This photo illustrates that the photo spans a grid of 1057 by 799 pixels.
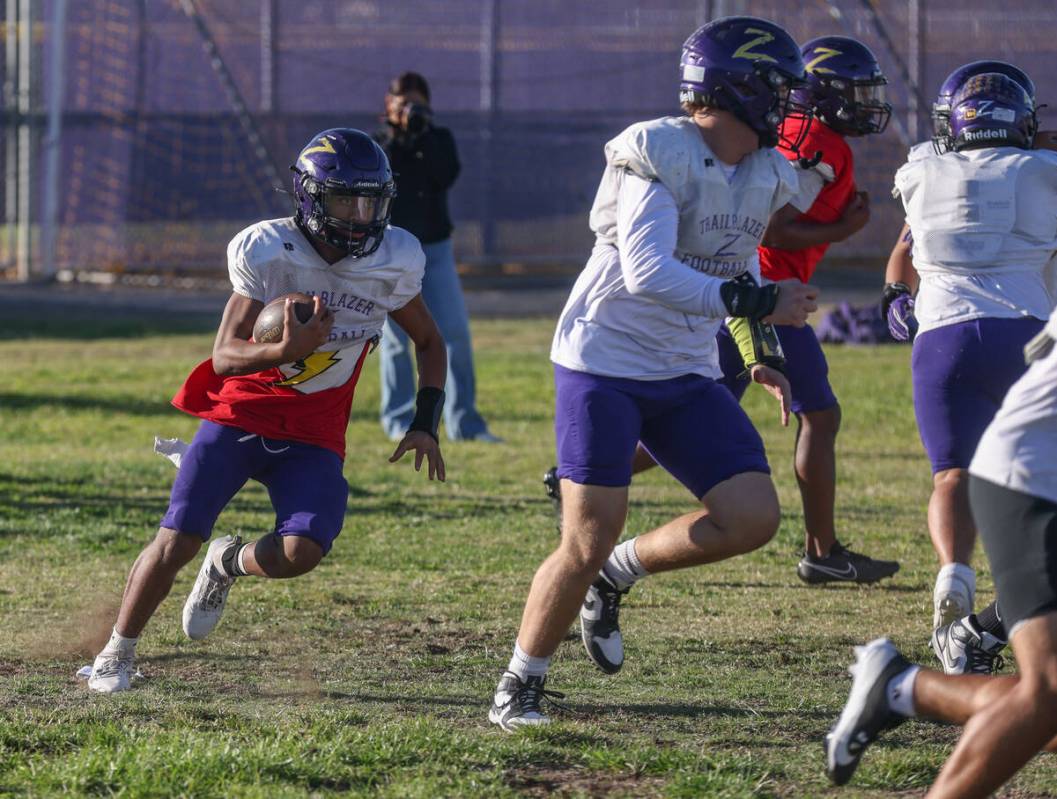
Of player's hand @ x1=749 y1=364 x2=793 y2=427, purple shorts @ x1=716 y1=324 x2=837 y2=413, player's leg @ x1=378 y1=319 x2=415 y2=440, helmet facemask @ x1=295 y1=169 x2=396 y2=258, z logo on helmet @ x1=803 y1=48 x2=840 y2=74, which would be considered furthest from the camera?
player's leg @ x1=378 y1=319 x2=415 y2=440

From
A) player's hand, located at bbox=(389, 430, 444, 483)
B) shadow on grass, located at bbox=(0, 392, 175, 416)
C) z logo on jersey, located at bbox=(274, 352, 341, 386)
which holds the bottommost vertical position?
shadow on grass, located at bbox=(0, 392, 175, 416)

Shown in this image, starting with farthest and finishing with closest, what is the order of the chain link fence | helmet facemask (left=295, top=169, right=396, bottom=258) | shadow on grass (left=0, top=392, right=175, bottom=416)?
the chain link fence < shadow on grass (left=0, top=392, right=175, bottom=416) < helmet facemask (left=295, top=169, right=396, bottom=258)

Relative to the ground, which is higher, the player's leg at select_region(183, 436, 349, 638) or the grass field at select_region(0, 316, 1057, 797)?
the player's leg at select_region(183, 436, 349, 638)

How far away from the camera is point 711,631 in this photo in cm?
657

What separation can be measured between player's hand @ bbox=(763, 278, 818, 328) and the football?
4.73ft

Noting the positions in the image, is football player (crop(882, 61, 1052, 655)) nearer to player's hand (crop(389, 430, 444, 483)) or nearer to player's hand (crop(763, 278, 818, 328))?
player's hand (crop(763, 278, 818, 328))

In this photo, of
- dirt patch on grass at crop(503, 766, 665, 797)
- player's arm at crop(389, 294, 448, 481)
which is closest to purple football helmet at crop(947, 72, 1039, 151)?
player's arm at crop(389, 294, 448, 481)

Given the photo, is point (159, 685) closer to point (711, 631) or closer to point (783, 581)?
point (711, 631)

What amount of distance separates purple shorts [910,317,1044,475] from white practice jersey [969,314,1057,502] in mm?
2038

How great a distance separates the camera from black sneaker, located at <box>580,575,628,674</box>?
18.7ft

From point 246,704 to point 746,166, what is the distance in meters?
2.27

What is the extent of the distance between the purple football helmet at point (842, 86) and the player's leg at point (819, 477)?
884 mm

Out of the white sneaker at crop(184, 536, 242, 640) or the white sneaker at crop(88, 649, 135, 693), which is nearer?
the white sneaker at crop(88, 649, 135, 693)

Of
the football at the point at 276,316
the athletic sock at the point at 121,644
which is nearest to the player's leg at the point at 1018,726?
the football at the point at 276,316
